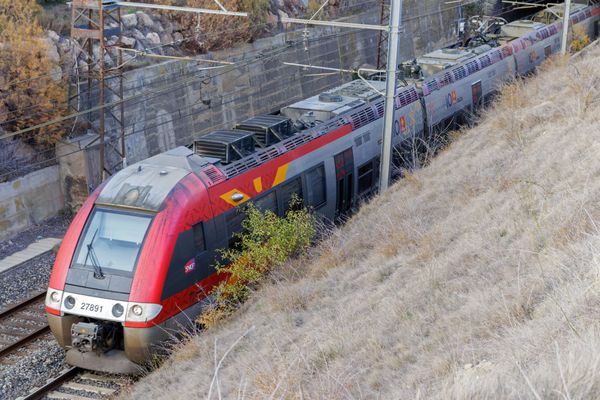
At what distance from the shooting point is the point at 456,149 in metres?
17.2

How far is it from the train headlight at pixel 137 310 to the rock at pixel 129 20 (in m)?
15.4

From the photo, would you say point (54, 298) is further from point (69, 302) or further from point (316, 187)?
point (316, 187)

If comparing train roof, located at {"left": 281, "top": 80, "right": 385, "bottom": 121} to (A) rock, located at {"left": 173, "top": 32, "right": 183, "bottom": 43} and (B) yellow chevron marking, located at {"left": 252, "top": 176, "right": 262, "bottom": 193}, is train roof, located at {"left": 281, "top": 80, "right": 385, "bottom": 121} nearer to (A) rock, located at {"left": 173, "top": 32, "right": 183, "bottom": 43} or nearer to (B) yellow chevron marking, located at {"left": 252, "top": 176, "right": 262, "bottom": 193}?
(B) yellow chevron marking, located at {"left": 252, "top": 176, "right": 262, "bottom": 193}

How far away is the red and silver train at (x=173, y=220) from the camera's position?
432 inches

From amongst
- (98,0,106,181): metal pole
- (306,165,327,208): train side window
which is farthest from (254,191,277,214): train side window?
(98,0,106,181): metal pole

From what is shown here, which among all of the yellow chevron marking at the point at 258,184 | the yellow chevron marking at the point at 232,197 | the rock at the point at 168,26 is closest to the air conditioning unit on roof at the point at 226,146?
the yellow chevron marking at the point at 258,184

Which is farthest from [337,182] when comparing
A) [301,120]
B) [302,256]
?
[302,256]

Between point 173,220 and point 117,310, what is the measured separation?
1.45 metres

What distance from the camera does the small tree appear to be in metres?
20.0

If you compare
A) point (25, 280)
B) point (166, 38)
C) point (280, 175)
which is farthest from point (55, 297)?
point (166, 38)

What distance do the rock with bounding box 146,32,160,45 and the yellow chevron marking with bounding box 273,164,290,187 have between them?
12.8 metres

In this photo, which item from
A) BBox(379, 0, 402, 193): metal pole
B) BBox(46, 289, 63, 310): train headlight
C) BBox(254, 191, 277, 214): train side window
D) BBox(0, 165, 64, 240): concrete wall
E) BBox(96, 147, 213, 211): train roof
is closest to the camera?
BBox(46, 289, 63, 310): train headlight

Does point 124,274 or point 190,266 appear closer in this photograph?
point 124,274

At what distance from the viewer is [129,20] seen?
24.6 metres
